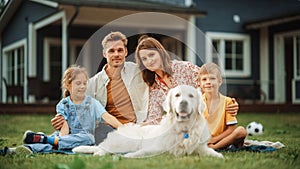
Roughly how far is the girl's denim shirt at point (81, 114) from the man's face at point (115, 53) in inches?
14.8

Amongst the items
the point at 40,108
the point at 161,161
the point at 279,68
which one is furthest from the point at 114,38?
the point at 279,68

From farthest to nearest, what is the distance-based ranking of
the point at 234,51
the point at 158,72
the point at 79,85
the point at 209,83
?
the point at 234,51, the point at 79,85, the point at 158,72, the point at 209,83

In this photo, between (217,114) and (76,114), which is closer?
(217,114)

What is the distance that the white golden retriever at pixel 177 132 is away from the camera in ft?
11.5

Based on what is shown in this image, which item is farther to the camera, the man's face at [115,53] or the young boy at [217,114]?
the man's face at [115,53]

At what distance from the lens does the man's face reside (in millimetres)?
4305

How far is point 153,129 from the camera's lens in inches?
149

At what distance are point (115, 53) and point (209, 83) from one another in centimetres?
85

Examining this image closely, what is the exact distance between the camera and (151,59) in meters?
4.06

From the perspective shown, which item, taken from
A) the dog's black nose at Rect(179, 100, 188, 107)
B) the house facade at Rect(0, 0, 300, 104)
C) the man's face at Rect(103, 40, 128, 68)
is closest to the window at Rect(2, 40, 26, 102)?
the house facade at Rect(0, 0, 300, 104)

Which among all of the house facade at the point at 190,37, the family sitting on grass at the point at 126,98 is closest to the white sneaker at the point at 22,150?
the family sitting on grass at the point at 126,98

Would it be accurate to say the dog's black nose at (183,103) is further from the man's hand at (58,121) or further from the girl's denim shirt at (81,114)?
the man's hand at (58,121)

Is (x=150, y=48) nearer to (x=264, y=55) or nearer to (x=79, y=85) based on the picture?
(x=79, y=85)

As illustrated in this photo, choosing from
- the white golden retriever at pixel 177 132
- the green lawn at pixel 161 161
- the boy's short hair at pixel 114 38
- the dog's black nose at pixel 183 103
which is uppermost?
the boy's short hair at pixel 114 38
